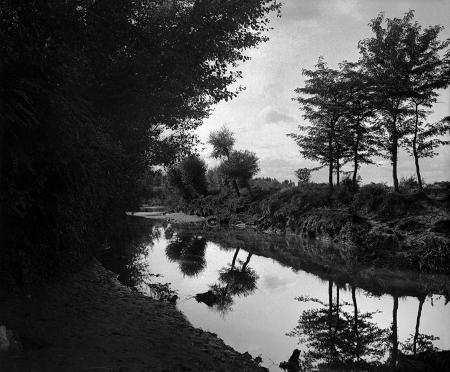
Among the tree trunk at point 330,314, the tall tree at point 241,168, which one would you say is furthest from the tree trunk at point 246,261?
the tall tree at point 241,168

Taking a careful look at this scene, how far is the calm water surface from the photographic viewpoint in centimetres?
1066

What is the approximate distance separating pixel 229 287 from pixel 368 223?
1530cm

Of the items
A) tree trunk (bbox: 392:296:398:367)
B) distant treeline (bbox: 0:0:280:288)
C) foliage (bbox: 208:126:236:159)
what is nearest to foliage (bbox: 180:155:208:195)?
foliage (bbox: 208:126:236:159)

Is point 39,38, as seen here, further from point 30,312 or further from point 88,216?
point 30,312

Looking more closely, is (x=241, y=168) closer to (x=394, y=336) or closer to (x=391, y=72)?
(x=391, y=72)

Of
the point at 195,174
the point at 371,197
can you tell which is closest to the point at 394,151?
the point at 371,197

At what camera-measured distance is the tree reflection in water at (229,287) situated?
14.4 metres

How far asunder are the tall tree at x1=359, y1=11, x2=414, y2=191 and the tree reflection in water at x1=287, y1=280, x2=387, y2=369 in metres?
20.9

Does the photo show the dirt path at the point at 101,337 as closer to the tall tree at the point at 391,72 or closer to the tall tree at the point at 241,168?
the tall tree at the point at 391,72

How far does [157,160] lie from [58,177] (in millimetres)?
9496

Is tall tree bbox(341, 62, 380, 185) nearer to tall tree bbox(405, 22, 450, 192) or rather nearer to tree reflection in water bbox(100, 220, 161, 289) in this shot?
tall tree bbox(405, 22, 450, 192)

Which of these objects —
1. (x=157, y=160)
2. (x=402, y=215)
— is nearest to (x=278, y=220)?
(x=402, y=215)

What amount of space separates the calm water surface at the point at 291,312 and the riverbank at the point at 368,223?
5.83 metres

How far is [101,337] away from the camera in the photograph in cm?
805
